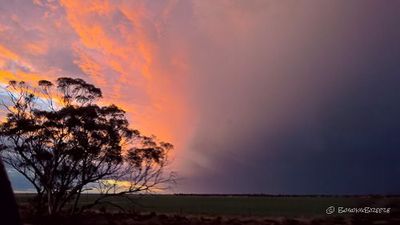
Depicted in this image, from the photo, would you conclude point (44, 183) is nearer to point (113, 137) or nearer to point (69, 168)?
point (69, 168)

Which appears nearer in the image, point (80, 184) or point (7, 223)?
point (7, 223)

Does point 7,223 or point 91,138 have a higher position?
point 91,138

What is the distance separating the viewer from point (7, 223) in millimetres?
2475

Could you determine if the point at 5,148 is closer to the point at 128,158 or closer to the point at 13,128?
the point at 13,128

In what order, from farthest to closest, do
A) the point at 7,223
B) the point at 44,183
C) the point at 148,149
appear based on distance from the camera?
the point at 148,149, the point at 44,183, the point at 7,223

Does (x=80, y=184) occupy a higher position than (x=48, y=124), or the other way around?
(x=48, y=124)

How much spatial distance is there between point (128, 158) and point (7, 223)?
45176mm

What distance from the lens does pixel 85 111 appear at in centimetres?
4441

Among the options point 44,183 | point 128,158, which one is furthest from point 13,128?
point 128,158

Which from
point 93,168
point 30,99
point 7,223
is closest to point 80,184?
point 93,168

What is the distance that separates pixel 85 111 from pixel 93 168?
6563mm

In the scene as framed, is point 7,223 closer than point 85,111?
Yes

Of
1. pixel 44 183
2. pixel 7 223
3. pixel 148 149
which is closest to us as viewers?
pixel 7 223

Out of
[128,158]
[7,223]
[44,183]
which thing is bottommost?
[7,223]
